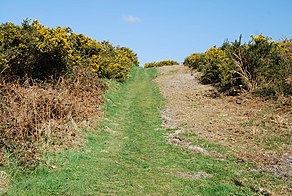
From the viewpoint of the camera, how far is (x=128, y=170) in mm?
7168

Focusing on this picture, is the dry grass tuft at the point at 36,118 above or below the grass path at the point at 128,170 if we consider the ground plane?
above

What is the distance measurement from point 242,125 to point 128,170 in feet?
16.7

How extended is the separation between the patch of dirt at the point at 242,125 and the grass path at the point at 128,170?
0.91m

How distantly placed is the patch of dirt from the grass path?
91 cm

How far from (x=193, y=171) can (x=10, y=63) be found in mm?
7303

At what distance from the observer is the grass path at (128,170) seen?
598 centimetres

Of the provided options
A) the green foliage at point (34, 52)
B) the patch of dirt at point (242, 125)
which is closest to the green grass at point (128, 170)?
the patch of dirt at point (242, 125)

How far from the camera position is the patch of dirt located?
7.85 metres

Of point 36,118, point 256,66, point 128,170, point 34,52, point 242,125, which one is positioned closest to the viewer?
point 128,170

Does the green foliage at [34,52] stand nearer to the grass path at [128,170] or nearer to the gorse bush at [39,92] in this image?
the gorse bush at [39,92]

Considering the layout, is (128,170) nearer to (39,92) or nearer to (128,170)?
(128,170)

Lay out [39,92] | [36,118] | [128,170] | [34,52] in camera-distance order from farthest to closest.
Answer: [34,52], [39,92], [36,118], [128,170]

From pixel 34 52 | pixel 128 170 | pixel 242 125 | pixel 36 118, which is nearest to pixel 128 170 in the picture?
pixel 128 170

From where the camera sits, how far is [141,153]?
8.51m
